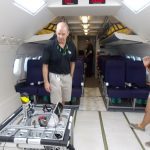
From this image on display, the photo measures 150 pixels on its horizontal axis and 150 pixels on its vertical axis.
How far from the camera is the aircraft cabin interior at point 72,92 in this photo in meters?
2.42

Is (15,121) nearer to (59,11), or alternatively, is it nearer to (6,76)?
(6,76)

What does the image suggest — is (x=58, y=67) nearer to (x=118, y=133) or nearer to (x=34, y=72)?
(x=118, y=133)

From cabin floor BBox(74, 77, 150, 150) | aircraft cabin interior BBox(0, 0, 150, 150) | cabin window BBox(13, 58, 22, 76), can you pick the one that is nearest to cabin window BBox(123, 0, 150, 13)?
aircraft cabin interior BBox(0, 0, 150, 150)

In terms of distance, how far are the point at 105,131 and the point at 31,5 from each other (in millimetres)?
2794

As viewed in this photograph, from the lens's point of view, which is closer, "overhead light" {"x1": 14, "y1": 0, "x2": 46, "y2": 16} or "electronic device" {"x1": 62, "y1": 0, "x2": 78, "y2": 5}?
"overhead light" {"x1": 14, "y1": 0, "x2": 46, "y2": 16}

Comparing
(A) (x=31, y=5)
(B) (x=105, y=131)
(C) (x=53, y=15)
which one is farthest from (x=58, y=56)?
(C) (x=53, y=15)

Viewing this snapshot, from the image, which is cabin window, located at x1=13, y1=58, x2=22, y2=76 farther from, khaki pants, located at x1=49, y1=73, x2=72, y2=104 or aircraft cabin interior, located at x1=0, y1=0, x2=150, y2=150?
khaki pants, located at x1=49, y1=73, x2=72, y2=104

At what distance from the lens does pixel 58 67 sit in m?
3.55

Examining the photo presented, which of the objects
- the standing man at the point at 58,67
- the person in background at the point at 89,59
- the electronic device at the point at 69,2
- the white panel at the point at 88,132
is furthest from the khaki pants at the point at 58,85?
the person in background at the point at 89,59

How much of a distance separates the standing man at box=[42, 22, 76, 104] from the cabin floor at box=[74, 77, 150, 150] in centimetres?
85

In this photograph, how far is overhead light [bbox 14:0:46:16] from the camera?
148 inches

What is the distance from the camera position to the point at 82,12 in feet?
17.6

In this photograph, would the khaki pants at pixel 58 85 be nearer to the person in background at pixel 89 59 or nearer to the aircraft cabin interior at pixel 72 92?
the aircraft cabin interior at pixel 72 92

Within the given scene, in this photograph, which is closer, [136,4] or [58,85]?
[58,85]
